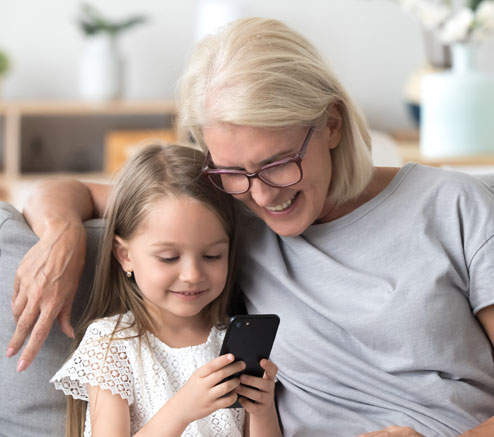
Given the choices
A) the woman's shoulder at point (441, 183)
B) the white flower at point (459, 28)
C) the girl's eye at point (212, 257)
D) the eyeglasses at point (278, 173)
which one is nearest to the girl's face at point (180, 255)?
the girl's eye at point (212, 257)

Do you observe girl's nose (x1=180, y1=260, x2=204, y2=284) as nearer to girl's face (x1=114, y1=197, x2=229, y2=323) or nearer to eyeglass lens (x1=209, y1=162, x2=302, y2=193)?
girl's face (x1=114, y1=197, x2=229, y2=323)

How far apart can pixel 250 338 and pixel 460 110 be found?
214 centimetres

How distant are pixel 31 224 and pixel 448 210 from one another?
84 centimetres

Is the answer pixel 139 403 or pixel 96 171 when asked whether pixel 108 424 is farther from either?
pixel 96 171

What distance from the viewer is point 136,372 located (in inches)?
57.7

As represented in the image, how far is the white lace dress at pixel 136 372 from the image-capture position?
1.43m

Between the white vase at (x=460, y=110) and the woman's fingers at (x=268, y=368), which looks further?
the white vase at (x=460, y=110)

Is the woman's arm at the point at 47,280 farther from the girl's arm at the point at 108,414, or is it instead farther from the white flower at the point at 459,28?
the white flower at the point at 459,28

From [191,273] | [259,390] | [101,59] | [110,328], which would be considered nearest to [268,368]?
[259,390]

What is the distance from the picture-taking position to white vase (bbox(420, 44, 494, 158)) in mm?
3115

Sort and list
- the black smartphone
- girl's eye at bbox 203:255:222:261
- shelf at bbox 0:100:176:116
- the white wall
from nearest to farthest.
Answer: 1. the black smartphone
2. girl's eye at bbox 203:255:222:261
3. shelf at bbox 0:100:176:116
4. the white wall

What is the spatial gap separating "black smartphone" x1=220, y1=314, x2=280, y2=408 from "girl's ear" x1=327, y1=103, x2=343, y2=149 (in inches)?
15.6

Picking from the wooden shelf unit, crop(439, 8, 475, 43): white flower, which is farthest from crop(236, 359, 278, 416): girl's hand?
the wooden shelf unit

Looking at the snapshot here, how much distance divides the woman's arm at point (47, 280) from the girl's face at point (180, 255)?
0.38 ft
